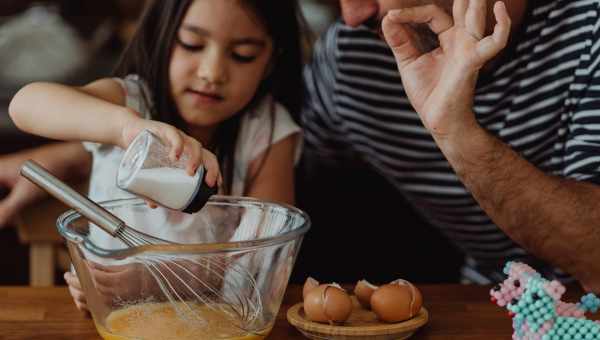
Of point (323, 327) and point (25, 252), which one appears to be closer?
point (323, 327)

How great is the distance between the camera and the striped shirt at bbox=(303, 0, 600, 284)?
1357mm

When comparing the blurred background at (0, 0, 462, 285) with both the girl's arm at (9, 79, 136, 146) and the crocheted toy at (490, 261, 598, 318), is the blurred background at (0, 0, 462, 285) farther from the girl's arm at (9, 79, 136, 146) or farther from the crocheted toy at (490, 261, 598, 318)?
the crocheted toy at (490, 261, 598, 318)

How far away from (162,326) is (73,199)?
0.15 metres

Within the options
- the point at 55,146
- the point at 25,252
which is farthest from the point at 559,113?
the point at 25,252

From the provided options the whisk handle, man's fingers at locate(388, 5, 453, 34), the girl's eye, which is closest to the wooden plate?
the whisk handle

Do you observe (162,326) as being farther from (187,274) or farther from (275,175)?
(275,175)

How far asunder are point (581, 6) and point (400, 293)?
2.26ft

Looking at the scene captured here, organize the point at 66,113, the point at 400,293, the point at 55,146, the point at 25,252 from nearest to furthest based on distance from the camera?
1. the point at 400,293
2. the point at 66,113
3. the point at 55,146
4. the point at 25,252

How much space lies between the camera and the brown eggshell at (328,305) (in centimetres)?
90

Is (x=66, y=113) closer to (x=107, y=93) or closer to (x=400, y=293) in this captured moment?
(x=107, y=93)

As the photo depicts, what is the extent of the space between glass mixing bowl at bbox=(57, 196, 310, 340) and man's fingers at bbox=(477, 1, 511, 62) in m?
0.33

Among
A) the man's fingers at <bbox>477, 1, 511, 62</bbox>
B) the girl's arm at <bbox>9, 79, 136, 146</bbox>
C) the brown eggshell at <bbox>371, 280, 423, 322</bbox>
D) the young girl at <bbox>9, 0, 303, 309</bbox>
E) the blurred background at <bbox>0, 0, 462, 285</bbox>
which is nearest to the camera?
the brown eggshell at <bbox>371, 280, 423, 322</bbox>

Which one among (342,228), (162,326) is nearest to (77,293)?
(162,326)

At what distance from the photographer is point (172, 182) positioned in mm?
869
